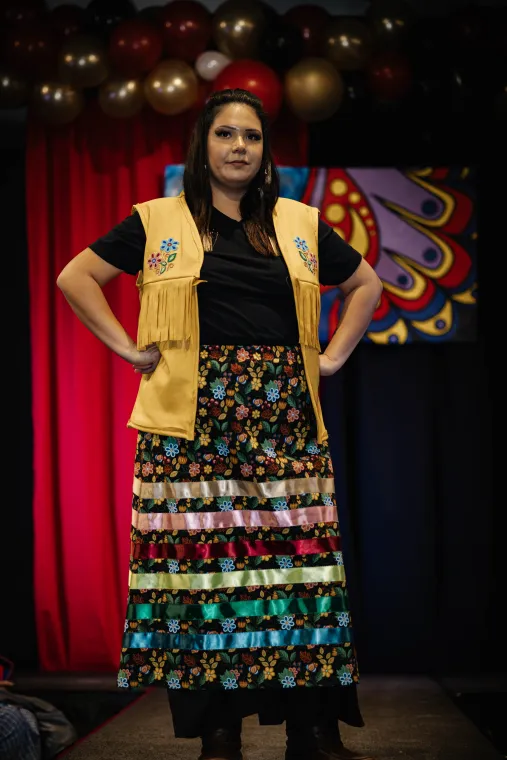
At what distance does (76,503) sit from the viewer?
3766mm

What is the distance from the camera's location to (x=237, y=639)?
2.15 m

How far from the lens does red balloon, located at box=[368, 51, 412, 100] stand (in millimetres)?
3361

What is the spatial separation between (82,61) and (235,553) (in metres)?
2.01

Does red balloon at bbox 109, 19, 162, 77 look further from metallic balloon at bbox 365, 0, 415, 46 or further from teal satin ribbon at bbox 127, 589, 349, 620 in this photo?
teal satin ribbon at bbox 127, 589, 349, 620

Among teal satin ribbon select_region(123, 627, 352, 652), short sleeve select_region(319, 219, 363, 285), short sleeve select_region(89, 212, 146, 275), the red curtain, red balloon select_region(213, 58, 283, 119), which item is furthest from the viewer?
the red curtain

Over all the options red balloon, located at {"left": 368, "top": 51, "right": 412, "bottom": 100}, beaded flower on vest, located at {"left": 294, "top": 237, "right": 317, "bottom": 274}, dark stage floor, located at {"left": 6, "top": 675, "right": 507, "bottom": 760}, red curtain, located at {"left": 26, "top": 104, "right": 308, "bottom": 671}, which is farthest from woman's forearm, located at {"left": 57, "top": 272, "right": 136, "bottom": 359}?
red balloon, located at {"left": 368, "top": 51, "right": 412, "bottom": 100}

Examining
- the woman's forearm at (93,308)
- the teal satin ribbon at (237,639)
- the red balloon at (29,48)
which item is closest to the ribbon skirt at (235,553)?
the teal satin ribbon at (237,639)

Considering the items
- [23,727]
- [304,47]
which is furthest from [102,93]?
[23,727]

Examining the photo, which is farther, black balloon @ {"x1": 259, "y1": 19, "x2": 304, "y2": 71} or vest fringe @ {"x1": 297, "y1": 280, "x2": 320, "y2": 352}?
black balloon @ {"x1": 259, "y1": 19, "x2": 304, "y2": 71}

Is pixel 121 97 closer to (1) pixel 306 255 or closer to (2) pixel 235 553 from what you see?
Answer: (1) pixel 306 255

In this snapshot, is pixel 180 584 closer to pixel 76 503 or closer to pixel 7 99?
pixel 76 503

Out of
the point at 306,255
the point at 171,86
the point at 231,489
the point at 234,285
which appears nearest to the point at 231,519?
the point at 231,489

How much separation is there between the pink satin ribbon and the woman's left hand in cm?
36

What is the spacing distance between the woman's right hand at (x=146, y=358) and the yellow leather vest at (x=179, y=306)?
0.06ft
